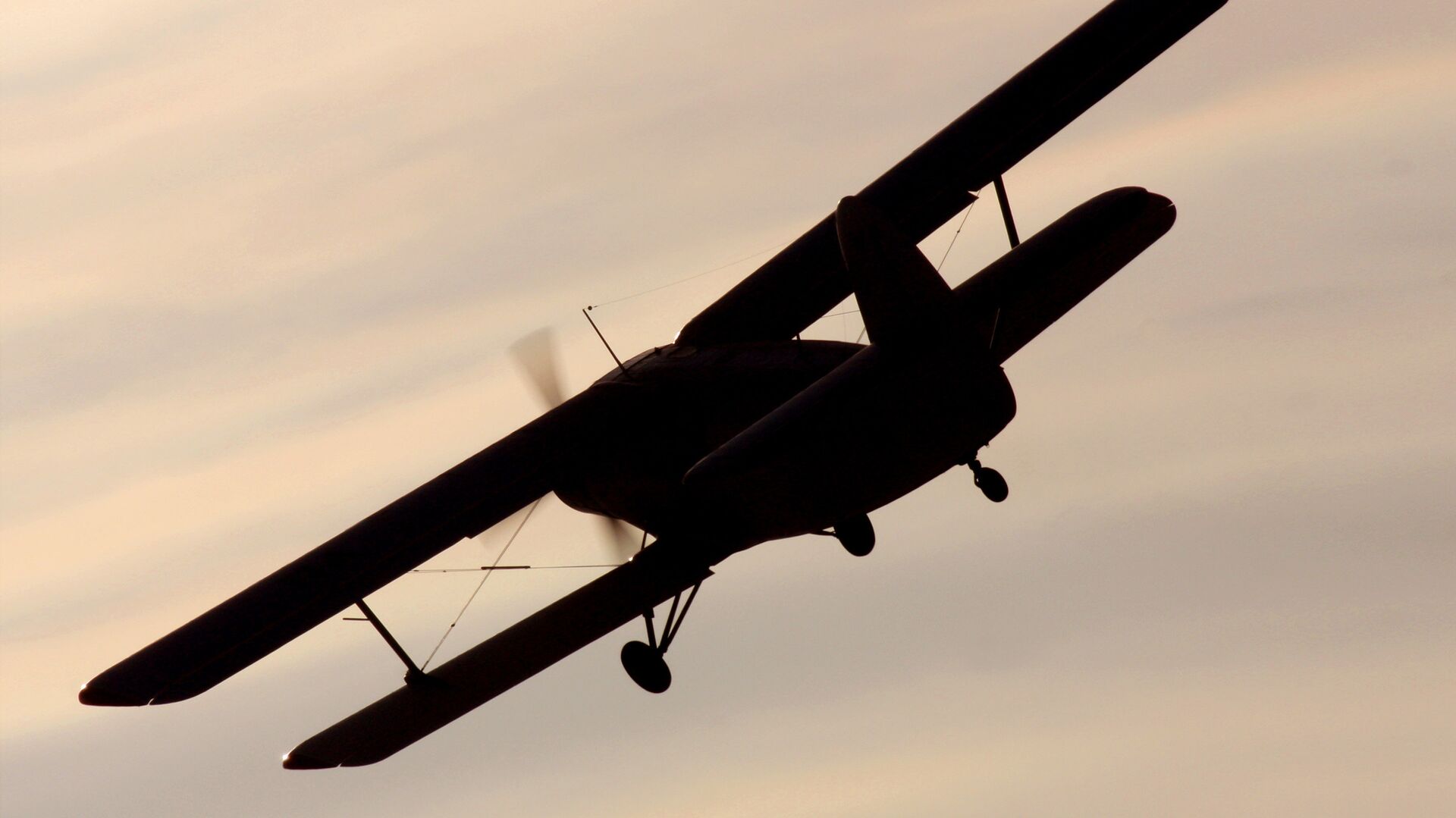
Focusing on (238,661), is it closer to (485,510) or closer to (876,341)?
(485,510)

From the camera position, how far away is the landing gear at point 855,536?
2302 centimetres

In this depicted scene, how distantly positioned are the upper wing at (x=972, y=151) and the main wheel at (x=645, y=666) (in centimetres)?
359

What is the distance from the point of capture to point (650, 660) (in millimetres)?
22203

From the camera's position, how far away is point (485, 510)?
21.8 m

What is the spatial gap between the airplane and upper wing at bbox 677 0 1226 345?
2cm

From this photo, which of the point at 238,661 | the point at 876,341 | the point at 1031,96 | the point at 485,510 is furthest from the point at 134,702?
the point at 1031,96

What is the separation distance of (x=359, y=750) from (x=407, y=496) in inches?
107

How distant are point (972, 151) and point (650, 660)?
6.74 metres

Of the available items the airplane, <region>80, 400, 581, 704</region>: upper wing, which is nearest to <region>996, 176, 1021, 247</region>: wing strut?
the airplane

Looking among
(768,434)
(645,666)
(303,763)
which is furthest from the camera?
(645,666)

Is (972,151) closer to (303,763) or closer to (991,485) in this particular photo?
(991,485)

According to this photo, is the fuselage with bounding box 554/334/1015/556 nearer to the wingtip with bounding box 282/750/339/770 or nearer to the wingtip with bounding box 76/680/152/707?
the wingtip with bounding box 282/750/339/770

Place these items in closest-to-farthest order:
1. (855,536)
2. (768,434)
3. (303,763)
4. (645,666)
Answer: (768,434)
(303,763)
(645,666)
(855,536)

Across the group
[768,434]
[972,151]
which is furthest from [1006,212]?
[768,434]
